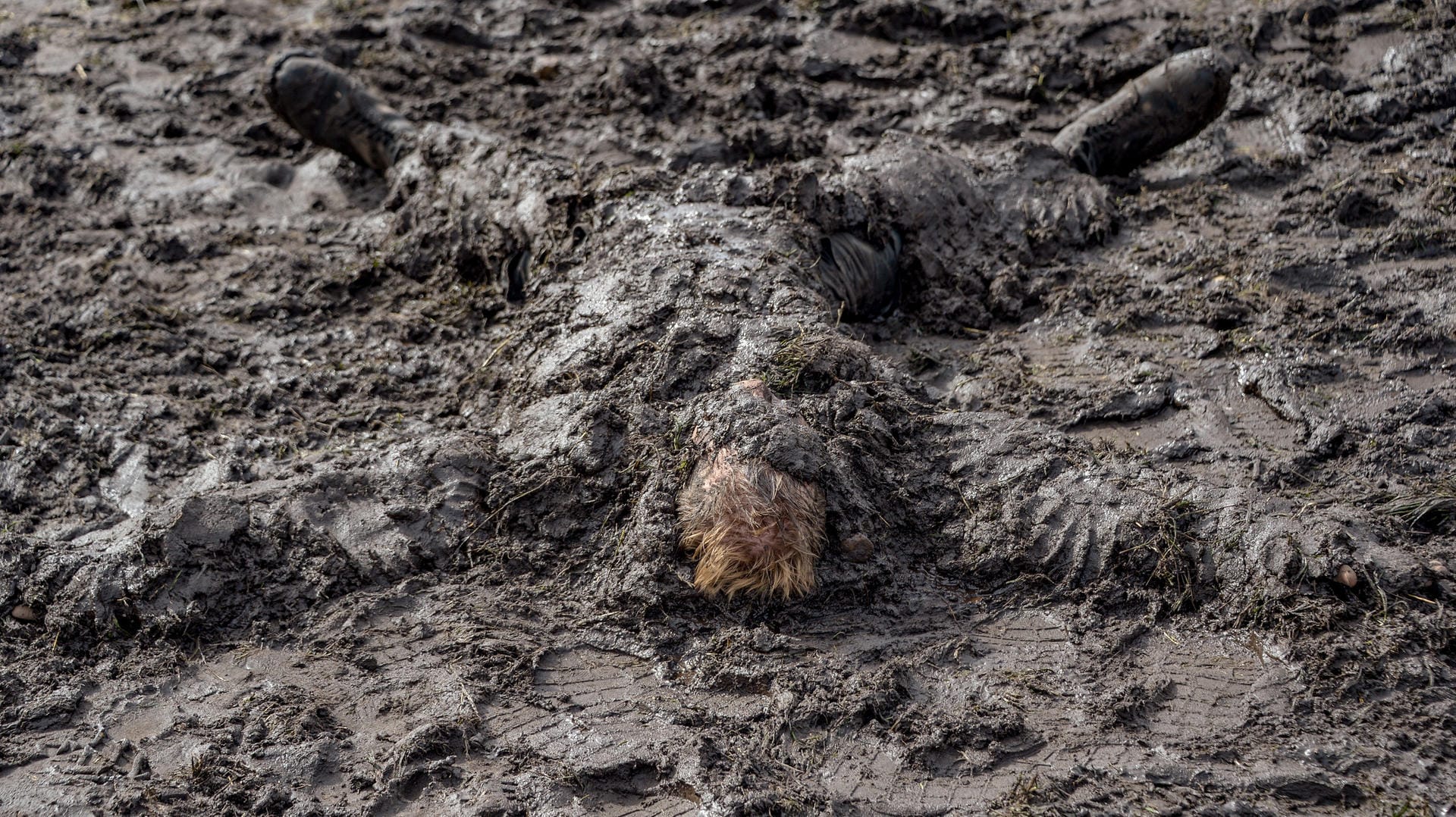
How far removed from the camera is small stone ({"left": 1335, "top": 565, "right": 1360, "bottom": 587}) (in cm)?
283

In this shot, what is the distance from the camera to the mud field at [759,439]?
2648 millimetres

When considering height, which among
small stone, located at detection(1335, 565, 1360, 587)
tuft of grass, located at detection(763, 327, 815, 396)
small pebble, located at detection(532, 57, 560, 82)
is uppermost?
small pebble, located at detection(532, 57, 560, 82)

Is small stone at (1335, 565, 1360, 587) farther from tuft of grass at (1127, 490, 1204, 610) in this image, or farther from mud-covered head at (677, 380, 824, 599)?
mud-covered head at (677, 380, 824, 599)

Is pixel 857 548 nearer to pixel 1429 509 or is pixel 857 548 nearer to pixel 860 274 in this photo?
pixel 860 274

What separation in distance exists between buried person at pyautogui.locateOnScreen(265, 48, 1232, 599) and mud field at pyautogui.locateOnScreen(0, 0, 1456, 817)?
3 cm

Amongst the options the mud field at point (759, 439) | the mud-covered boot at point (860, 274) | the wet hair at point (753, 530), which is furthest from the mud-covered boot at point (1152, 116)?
the wet hair at point (753, 530)

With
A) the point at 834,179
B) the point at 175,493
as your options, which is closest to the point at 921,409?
the point at 834,179

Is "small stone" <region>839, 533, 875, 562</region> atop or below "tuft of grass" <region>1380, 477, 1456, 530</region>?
below

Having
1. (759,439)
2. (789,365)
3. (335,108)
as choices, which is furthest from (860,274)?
(335,108)

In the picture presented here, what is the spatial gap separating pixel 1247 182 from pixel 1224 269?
0.68m

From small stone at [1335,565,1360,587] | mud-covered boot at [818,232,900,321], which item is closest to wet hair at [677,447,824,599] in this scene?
mud-covered boot at [818,232,900,321]

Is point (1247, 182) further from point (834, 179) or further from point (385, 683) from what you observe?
point (385, 683)

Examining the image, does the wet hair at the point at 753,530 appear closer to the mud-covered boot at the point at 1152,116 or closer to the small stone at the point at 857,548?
the small stone at the point at 857,548

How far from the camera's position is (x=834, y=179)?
169 inches
